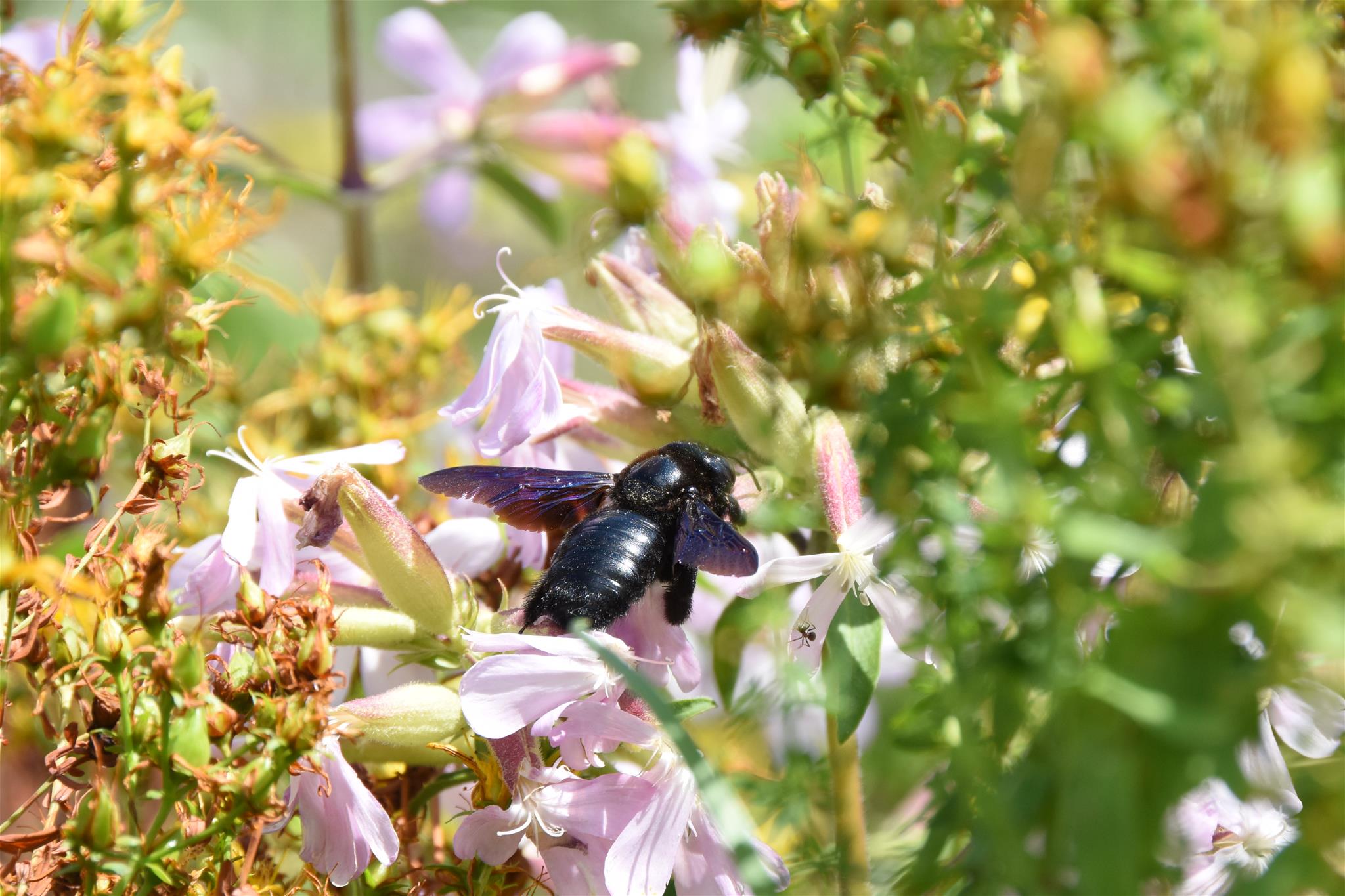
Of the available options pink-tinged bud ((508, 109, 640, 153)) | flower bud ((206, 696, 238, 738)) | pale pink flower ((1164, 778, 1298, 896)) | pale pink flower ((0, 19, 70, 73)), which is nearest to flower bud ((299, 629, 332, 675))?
flower bud ((206, 696, 238, 738))

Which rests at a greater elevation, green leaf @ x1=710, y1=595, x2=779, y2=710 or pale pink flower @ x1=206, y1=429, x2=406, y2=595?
pale pink flower @ x1=206, y1=429, x2=406, y2=595

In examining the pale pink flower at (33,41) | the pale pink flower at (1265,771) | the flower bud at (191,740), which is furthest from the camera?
the pale pink flower at (33,41)

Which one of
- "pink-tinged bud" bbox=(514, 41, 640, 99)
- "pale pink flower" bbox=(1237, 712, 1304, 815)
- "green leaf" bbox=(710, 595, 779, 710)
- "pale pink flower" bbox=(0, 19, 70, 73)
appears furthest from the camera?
"pink-tinged bud" bbox=(514, 41, 640, 99)

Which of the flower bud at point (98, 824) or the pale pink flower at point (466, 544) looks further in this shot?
the pale pink flower at point (466, 544)

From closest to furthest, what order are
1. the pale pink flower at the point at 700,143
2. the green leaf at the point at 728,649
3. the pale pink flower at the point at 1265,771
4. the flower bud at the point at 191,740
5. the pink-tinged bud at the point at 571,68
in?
the pale pink flower at the point at 1265,771
the flower bud at the point at 191,740
the green leaf at the point at 728,649
the pale pink flower at the point at 700,143
the pink-tinged bud at the point at 571,68

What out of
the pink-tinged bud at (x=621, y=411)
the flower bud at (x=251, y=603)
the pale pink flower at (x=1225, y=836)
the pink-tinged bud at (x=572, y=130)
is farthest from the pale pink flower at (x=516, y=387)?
the pink-tinged bud at (x=572, y=130)

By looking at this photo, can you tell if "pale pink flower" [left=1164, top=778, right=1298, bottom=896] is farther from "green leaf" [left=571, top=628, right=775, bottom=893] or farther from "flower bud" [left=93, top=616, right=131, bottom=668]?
"flower bud" [left=93, top=616, right=131, bottom=668]

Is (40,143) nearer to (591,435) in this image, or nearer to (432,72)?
(591,435)

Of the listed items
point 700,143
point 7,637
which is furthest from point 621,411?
point 700,143

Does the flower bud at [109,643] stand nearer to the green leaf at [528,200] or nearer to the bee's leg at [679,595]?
the bee's leg at [679,595]
